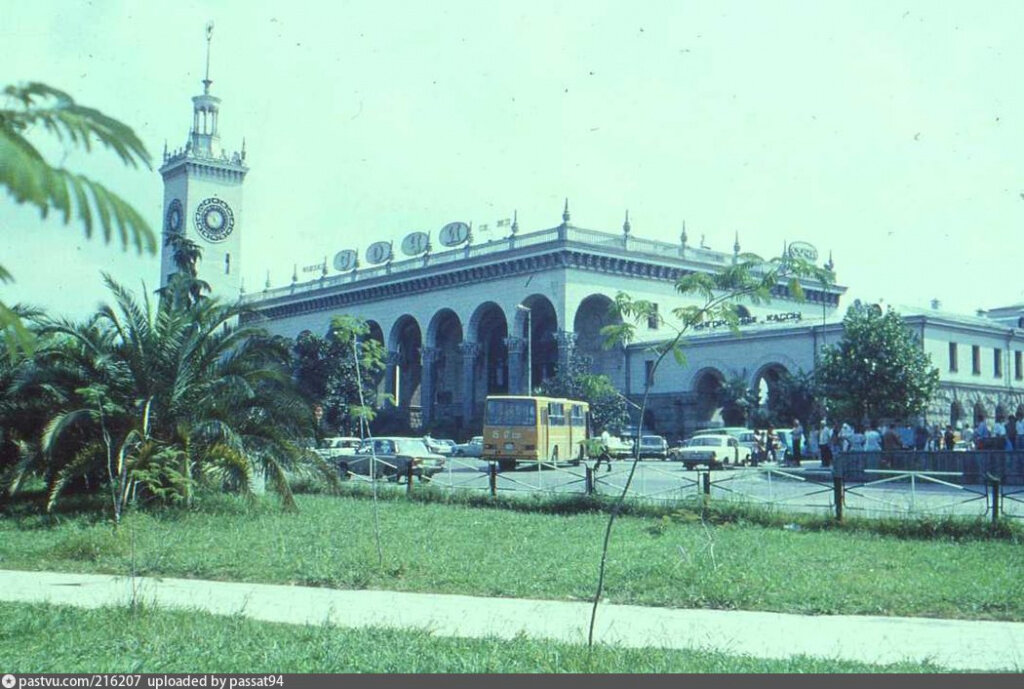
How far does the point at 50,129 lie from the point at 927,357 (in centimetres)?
4323

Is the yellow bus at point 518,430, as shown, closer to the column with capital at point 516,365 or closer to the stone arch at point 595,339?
the column with capital at point 516,365

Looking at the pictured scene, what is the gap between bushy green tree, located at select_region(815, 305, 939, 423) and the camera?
39.7 m

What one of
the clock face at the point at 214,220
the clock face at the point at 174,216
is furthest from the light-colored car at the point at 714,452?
the clock face at the point at 174,216

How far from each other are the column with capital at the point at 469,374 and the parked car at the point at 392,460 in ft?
91.3

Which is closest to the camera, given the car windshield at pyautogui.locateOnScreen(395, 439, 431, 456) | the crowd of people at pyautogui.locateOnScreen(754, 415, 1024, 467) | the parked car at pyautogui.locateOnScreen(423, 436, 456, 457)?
the crowd of people at pyautogui.locateOnScreen(754, 415, 1024, 467)

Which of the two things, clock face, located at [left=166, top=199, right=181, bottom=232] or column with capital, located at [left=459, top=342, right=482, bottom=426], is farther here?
clock face, located at [left=166, top=199, right=181, bottom=232]

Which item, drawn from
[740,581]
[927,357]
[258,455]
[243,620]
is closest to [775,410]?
[927,357]

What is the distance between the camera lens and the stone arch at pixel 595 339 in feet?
193

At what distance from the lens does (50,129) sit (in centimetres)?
348

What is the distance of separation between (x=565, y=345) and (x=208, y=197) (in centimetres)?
2883

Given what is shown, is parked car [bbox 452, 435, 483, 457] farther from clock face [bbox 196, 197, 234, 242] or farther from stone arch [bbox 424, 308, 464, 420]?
clock face [bbox 196, 197, 234, 242]

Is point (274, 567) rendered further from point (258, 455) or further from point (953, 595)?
point (953, 595)

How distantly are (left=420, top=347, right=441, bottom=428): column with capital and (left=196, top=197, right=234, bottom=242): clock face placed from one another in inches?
655
